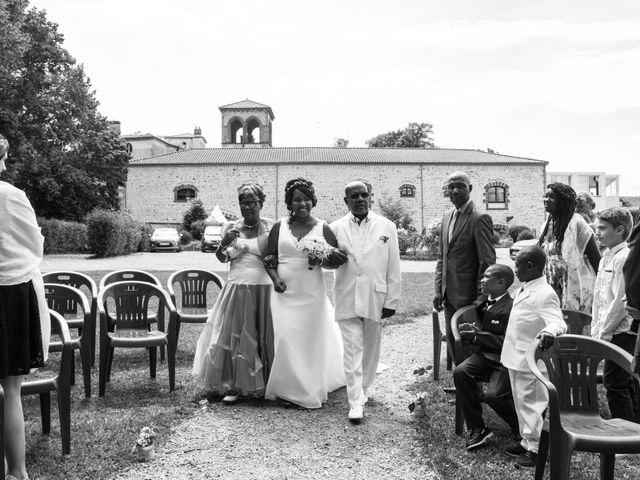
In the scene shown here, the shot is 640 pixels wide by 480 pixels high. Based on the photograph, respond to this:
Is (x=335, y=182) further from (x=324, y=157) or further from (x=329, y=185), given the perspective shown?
(x=324, y=157)

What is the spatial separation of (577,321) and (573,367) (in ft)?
4.32

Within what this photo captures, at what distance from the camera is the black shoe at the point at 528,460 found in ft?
11.6

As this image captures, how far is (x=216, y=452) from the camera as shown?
12.9ft

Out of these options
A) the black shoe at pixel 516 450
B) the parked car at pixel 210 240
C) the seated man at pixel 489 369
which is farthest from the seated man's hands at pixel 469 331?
the parked car at pixel 210 240

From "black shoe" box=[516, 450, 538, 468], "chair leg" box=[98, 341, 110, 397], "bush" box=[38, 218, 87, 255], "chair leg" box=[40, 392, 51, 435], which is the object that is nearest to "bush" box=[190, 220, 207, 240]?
"bush" box=[38, 218, 87, 255]

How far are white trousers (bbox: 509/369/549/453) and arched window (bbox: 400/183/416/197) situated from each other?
3720 centimetres

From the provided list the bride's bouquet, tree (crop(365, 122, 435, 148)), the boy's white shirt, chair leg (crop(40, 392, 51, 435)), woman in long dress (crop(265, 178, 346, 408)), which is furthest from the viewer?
tree (crop(365, 122, 435, 148))

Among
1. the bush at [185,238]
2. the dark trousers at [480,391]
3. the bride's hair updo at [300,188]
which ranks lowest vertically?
the dark trousers at [480,391]

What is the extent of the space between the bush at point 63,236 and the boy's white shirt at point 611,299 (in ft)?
87.1

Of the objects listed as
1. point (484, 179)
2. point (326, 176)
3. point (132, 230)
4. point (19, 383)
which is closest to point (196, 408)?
point (19, 383)

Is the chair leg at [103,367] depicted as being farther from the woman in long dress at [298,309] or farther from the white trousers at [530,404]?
the white trousers at [530,404]

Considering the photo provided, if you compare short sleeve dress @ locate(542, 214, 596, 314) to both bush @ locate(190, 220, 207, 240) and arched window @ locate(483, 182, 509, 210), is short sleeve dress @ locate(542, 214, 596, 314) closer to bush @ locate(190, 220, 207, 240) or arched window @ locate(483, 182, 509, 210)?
bush @ locate(190, 220, 207, 240)

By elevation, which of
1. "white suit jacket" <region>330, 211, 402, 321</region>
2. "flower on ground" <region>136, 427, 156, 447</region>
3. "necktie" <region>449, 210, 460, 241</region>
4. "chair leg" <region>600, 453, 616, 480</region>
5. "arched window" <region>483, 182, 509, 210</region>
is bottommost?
"flower on ground" <region>136, 427, 156, 447</region>

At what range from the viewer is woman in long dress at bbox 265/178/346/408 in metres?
4.89
